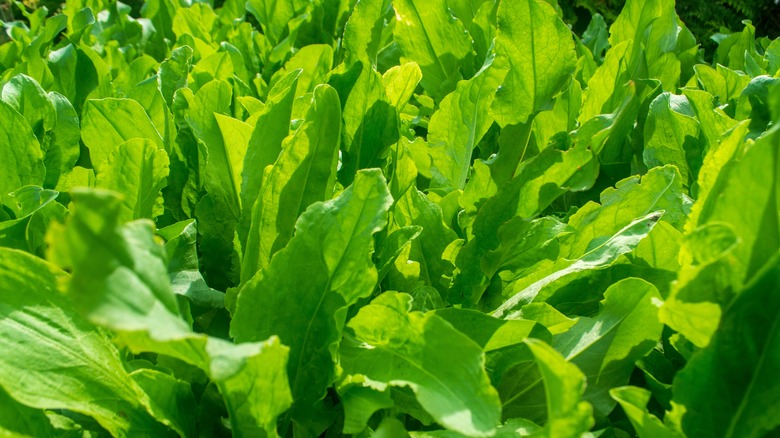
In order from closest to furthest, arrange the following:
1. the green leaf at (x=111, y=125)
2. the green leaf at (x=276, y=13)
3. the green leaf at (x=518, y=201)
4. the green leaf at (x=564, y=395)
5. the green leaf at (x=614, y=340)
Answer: the green leaf at (x=564, y=395), the green leaf at (x=614, y=340), the green leaf at (x=518, y=201), the green leaf at (x=111, y=125), the green leaf at (x=276, y=13)

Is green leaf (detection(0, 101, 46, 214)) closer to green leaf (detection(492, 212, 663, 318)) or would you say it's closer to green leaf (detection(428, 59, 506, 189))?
green leaf (detection(428, 59, 506, 189))

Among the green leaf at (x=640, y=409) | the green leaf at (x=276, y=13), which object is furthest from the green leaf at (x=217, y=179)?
the green leaf at (x=276, y=13)

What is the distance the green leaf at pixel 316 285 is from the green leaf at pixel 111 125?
613 mm

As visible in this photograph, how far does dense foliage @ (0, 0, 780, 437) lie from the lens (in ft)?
2.59

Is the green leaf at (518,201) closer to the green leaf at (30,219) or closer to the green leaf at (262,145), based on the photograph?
the green leaf at (262,145)

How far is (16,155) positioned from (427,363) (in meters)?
0.99

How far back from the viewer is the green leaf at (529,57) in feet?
4.12

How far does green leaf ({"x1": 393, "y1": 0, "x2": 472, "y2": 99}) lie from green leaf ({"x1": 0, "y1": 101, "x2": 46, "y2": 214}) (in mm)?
886

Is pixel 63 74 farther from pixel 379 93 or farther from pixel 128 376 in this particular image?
pixel 128 376

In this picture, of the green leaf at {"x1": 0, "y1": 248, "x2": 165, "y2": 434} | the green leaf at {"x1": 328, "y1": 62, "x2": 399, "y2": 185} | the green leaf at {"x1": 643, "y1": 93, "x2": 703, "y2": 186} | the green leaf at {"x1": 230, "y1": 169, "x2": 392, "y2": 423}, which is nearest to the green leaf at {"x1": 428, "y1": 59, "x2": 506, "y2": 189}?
the green leaf at {"x1": 328, "y1": 62, "x2": 399, "y2": 185}

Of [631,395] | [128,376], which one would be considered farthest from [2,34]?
[631,395]

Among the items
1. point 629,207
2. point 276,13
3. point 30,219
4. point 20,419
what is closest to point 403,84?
point 629,207

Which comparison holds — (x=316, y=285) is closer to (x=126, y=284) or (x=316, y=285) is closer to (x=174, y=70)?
(x=126, y=284)

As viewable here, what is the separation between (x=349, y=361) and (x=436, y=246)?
0.34 m
